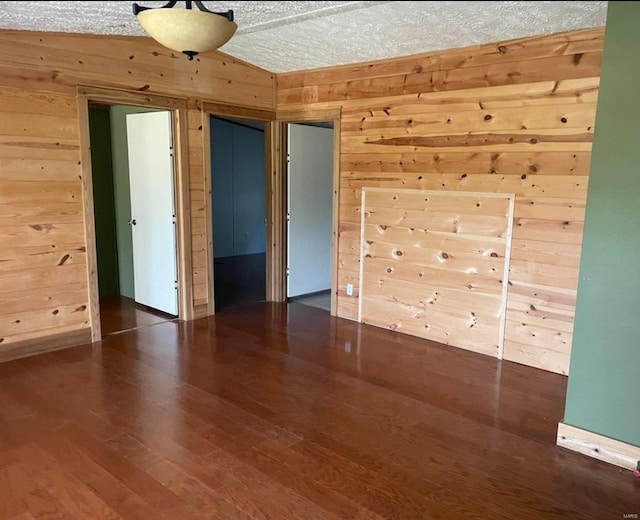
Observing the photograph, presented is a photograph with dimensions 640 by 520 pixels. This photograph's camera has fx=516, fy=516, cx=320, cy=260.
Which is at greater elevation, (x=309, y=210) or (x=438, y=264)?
(x=309, y=210)

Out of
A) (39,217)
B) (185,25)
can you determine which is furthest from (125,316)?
(185,25)

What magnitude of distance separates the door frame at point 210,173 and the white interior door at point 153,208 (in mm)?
348

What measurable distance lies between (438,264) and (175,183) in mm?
2624

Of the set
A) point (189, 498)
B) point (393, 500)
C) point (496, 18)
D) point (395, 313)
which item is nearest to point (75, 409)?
point (189, 498)

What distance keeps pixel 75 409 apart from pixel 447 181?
10.8 ft

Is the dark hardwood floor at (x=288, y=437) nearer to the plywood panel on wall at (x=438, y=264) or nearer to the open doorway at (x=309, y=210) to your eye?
the plywood panel on wall at (x=438, y=264)

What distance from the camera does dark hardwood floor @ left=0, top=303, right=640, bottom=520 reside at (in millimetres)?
2381

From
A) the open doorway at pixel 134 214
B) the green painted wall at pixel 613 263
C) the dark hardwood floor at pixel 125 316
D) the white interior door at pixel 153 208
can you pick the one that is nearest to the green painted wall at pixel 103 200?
the open doorway at pixel 134 214

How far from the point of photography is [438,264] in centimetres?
453

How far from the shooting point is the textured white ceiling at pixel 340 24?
10.1ft

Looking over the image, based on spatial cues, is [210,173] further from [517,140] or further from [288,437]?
[288,437]

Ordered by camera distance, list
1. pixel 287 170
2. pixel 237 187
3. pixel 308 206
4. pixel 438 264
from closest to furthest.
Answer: pixel 438 264 < pixel 287 170 < pixel 308 206 < pixel 237 187

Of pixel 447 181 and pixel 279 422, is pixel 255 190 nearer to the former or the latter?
pixel 447 181

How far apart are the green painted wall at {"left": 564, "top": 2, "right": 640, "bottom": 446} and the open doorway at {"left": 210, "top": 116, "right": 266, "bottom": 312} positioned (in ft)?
19.0
